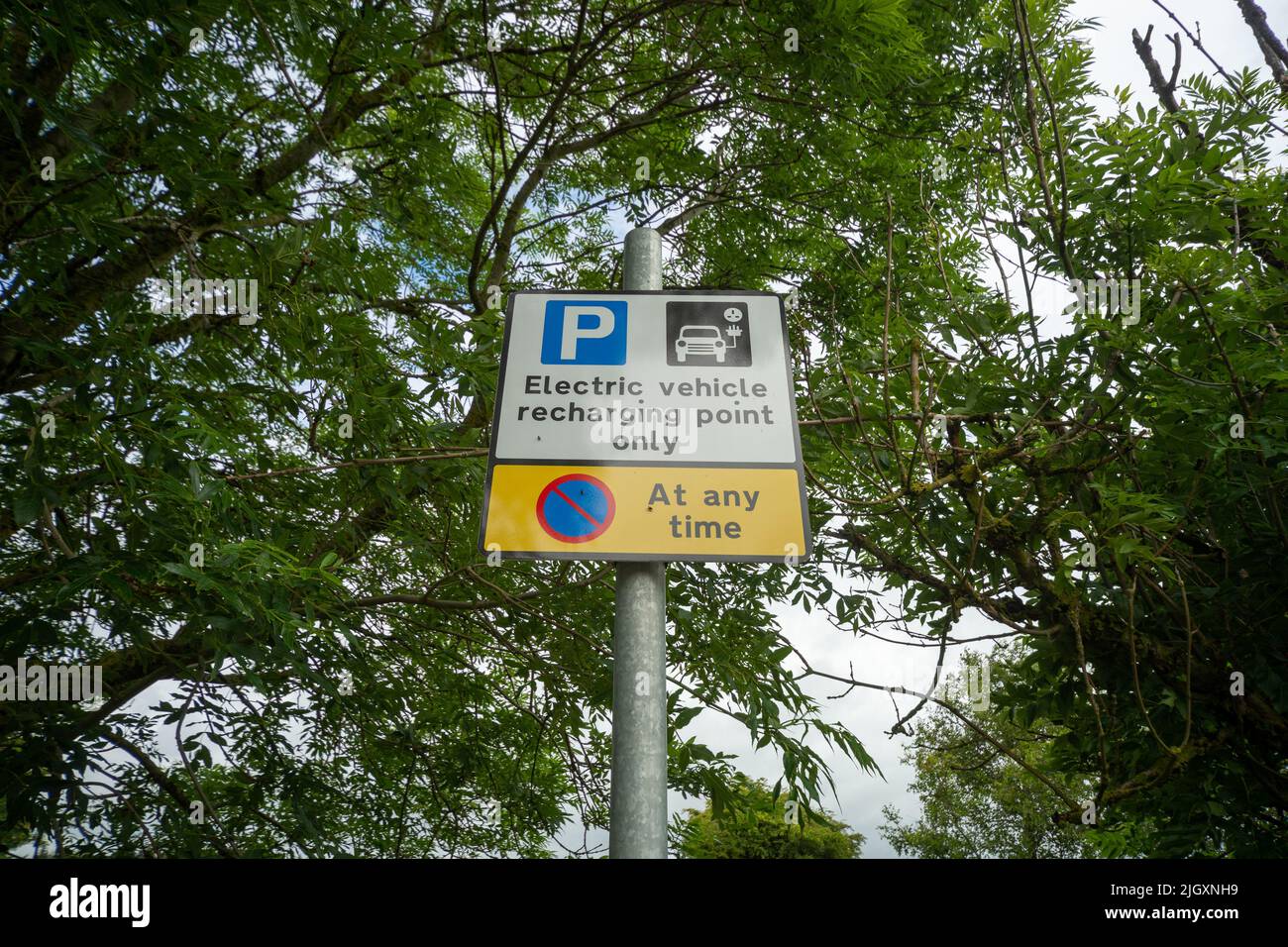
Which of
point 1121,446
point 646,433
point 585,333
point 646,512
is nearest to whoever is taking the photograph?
point 646,512

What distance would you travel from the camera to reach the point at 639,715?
144 centimetres

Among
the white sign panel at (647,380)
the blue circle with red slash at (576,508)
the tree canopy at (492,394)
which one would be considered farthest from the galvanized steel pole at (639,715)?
the tree canopy at (492,394)

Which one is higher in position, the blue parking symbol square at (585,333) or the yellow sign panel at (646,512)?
the blue parking symbol square at (585,333)

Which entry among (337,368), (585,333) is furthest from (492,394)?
(585,333)

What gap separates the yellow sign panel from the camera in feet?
5.07

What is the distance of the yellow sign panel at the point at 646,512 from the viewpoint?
1544mm

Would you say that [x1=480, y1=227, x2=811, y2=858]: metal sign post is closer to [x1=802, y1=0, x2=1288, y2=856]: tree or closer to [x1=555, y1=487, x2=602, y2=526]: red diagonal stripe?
[x1=555, y1=487, x2=602, y2=526]: red diagonal stripe

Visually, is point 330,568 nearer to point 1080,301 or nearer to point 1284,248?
point 1080,301

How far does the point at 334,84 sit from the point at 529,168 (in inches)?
56.9

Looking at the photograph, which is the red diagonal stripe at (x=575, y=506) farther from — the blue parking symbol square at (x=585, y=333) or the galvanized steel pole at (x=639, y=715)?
the blue parking symbol square at (x=585, y=333)

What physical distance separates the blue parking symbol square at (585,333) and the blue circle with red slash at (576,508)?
331 millimetres

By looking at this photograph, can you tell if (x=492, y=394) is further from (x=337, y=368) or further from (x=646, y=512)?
(x=646, y=512)

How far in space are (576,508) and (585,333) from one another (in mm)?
477

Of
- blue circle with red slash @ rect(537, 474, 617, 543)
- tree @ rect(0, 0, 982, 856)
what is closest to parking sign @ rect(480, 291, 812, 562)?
blue circle with red slash @ rect(537, 474, 617, 543)
